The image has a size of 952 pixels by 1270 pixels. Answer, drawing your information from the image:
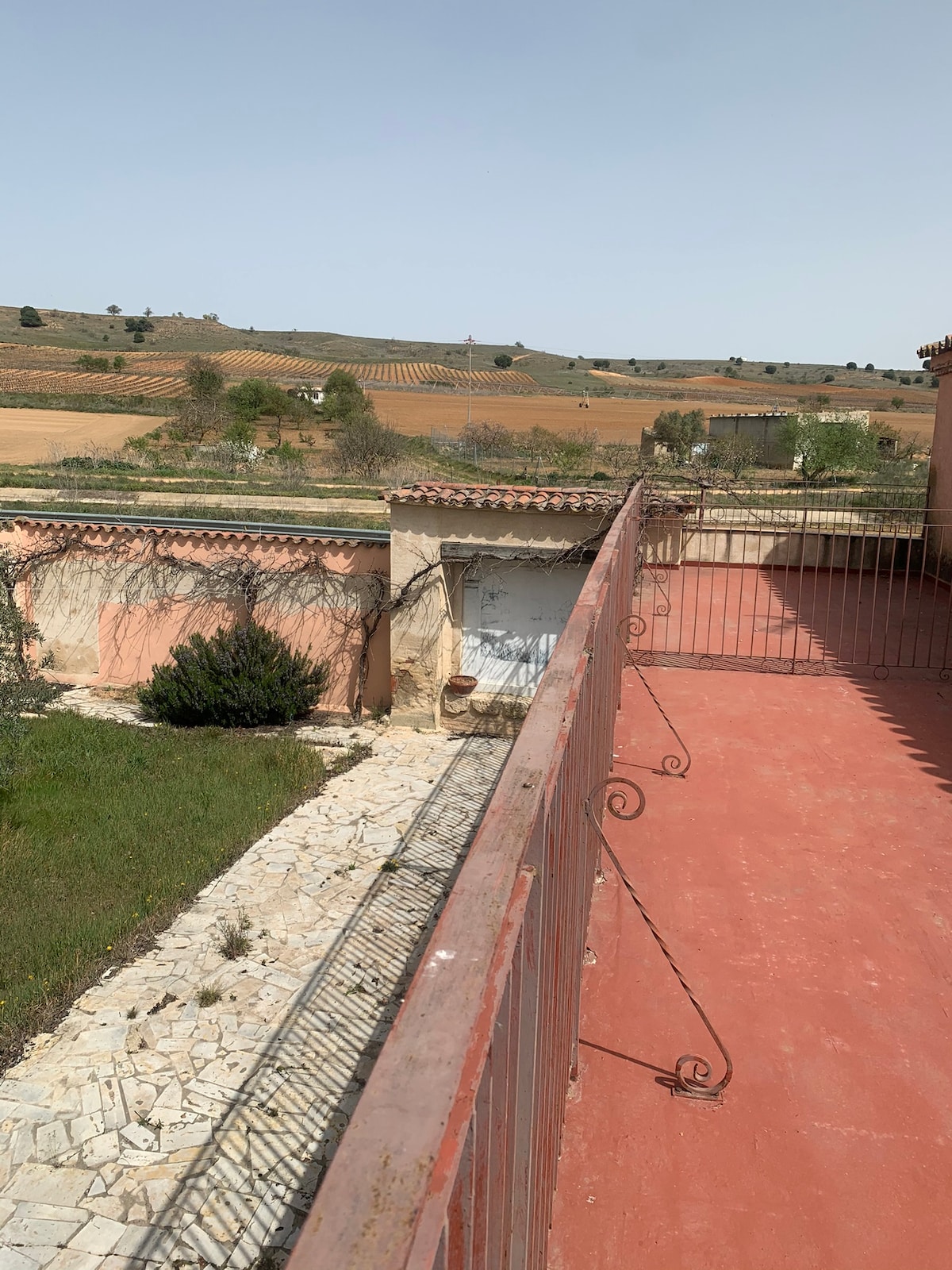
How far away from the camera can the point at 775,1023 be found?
2.92 metres

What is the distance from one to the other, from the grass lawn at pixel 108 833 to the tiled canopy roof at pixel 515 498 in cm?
430

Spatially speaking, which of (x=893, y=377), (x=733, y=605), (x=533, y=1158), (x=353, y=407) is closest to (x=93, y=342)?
(x=353, y=407)

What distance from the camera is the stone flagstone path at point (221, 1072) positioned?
5.59 metres

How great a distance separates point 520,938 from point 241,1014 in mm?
7117

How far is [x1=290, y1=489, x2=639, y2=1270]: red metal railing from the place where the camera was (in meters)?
0.85

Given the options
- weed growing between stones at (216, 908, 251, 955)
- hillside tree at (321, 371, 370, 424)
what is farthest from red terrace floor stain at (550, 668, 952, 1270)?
hillside tree at (321, 371, 370, 424)

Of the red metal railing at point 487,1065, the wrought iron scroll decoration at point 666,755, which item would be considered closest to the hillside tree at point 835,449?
the wrought iron scroll decoration at point 666,755

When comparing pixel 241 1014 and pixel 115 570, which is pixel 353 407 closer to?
pixel 115 570

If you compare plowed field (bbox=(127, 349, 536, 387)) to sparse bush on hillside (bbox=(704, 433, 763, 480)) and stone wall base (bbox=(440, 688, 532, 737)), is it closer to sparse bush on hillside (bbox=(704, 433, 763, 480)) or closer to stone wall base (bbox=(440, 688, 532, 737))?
sparse bush on hillside (bbox=(704, 433, 763, 480))

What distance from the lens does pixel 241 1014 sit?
7.77 m

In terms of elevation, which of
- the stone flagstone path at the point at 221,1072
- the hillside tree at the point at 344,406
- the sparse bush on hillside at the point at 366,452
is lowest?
the stone flagstone path at the point at 221,1072

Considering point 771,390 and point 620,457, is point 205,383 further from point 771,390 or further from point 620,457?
point 771,390

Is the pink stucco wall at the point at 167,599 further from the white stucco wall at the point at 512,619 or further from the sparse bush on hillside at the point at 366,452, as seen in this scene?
the sparse bush on hillside at the point at 366,452

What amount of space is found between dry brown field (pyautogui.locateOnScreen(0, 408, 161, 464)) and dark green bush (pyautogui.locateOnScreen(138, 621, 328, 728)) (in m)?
35.4
